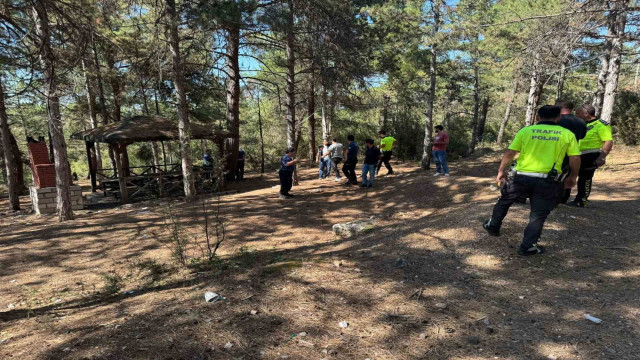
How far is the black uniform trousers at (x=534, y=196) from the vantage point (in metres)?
3.61

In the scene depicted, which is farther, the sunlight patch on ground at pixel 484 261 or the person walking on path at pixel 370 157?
the person walking on path at pixel 370 157

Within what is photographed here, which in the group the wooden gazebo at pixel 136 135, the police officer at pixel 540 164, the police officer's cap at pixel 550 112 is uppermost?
the wooden gazebo at pixel 136 135

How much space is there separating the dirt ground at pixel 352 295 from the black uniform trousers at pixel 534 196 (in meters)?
0.32

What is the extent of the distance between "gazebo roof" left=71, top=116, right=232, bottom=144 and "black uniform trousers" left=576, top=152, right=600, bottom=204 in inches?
367

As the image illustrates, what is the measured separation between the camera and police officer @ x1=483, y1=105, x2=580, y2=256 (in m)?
3.59

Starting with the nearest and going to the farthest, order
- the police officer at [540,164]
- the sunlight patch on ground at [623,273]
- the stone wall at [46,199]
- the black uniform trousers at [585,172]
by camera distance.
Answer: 1. the sunlight patch on ground at [623,273]
2. the police officer at [540,164]
3. the black uniform trousers at [585,172]
4. the stone wall at [46,199]

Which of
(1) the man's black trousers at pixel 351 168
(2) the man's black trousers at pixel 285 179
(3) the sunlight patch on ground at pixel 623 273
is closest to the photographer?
(3) the sunlight patch on ground at pixel 623 273

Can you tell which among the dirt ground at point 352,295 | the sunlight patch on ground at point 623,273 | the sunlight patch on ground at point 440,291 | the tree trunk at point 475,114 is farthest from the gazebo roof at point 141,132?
the tree trunk at point 475,114

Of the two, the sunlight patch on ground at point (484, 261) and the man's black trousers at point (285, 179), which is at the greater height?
the man's black trousers at point (285, 179)

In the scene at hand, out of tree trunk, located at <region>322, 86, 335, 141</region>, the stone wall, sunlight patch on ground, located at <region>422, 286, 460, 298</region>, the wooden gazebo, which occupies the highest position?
tree trunk, located at <region>322, 86, 335, 141</region>

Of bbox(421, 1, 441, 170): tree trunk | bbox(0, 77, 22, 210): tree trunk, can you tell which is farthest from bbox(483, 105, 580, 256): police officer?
bbox(0, 77, 22, 210): tree trunk

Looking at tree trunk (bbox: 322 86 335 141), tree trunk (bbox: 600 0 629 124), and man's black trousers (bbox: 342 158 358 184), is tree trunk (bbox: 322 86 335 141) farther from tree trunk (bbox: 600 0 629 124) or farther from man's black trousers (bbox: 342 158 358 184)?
tree trunk (bbox: 600 0 629 124)

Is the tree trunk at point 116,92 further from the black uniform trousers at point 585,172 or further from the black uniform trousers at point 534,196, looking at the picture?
the black uniform trousers at point 585,172

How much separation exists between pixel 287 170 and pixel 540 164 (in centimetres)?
690
